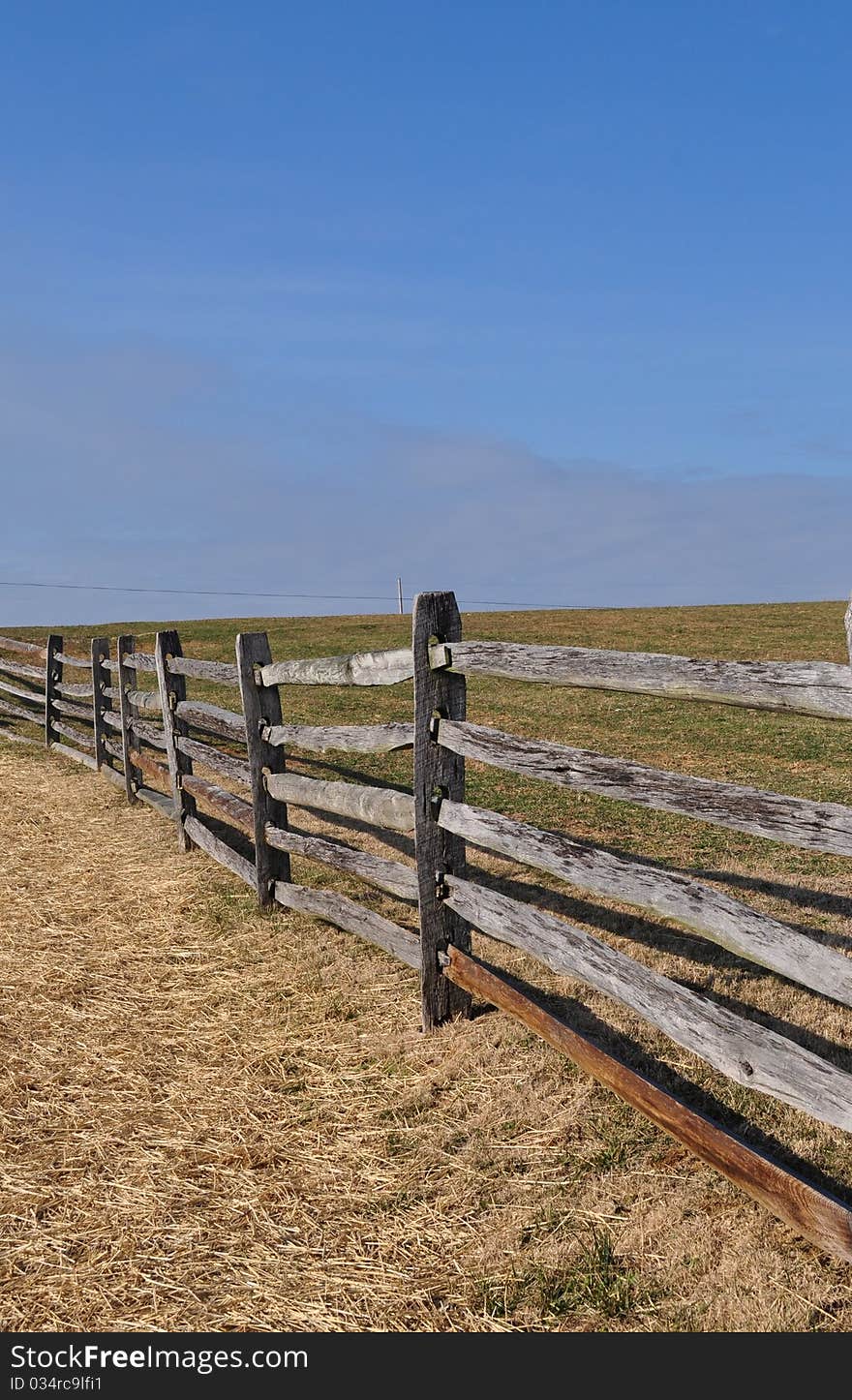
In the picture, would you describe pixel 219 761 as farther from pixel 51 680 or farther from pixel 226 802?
pixel 51 680

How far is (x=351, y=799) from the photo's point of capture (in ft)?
22.3

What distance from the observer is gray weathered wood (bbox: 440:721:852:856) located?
3.72m

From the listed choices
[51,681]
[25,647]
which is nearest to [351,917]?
[51,681]

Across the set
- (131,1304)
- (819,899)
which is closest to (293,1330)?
(131,1304)

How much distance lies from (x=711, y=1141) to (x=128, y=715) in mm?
10321

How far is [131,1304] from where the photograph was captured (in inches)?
152

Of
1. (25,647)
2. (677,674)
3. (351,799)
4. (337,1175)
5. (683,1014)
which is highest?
(25,647)

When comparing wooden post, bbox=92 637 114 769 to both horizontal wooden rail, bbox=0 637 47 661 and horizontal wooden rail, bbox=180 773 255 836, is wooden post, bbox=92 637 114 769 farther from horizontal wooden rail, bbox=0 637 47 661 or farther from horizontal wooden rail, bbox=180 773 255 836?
horizontal wooden rail, bbox=180 773 255 836

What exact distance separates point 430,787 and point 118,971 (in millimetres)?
3192

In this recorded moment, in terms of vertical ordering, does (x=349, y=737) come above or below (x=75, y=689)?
below

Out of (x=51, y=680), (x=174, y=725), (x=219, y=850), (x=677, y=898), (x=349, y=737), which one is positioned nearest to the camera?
(x=677, y=898)

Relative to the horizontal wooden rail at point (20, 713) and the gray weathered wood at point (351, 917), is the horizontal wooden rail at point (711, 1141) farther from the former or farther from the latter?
the horizontal wooden rail at point (20, 713)

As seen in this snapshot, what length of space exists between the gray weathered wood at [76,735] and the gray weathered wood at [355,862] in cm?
782

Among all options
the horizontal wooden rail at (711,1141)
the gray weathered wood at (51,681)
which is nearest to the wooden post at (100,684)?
the gray weathered wood at (51,681)
